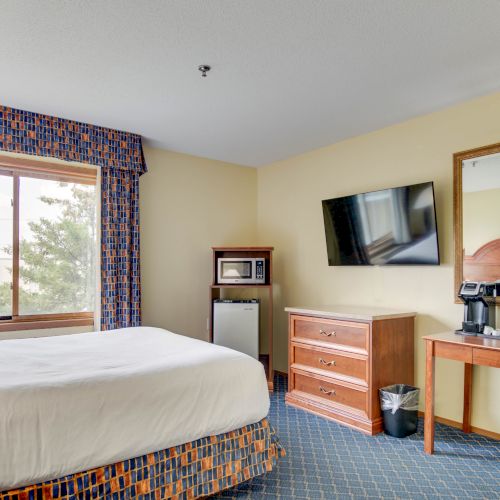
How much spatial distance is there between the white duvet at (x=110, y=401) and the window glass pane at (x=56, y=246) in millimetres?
1175

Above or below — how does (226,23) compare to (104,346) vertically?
above

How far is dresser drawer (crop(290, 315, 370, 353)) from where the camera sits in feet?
11.2

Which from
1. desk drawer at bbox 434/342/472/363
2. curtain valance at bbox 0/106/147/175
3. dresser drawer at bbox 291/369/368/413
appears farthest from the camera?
curtain valance at bbox 0/106/147/175

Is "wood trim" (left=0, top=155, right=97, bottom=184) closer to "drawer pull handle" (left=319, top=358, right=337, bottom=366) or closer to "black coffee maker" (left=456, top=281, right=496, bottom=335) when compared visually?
"drawer pull handle" (left=319, top=358, right=337, bottom=366)

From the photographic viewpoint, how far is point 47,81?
118 inches

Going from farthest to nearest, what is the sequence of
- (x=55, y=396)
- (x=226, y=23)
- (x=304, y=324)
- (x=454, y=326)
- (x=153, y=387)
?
1. (x=304, y=324)
2. (x=454, y=326)
3. (x=226, y=23)
4. (x=153, y=387)
5. (x=55, y=396)

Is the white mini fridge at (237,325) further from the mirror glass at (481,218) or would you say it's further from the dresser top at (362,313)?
the mirror glass at (481,218)

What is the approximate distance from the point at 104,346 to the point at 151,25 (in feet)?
6.37

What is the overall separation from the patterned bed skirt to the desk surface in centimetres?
129

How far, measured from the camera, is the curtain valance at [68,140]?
3.54 metres

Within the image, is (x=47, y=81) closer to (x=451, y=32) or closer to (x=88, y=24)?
(x=88, y=24)

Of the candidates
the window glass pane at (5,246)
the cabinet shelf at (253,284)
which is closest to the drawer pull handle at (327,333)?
the cabinet shelf at (253,284)

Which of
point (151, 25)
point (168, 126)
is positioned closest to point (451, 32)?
point (151, 25)

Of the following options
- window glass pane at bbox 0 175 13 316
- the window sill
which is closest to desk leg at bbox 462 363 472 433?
the window sill
